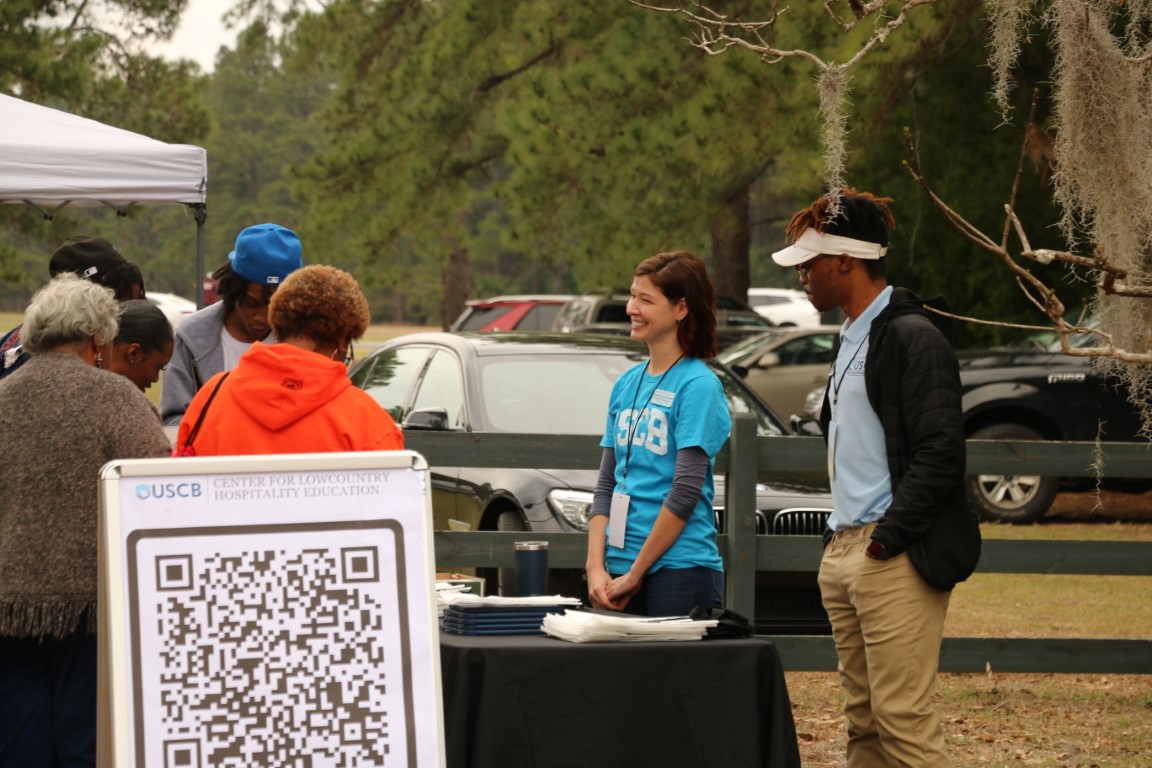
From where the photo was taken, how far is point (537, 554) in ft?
13.8

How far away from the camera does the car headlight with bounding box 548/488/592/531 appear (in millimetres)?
7078

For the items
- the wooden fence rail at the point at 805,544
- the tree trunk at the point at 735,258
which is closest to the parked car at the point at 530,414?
the wooden fence rail at the point at 805,544

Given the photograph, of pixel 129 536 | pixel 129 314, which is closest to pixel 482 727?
pixel 129 536

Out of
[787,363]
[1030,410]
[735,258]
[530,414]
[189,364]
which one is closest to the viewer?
[189,364]

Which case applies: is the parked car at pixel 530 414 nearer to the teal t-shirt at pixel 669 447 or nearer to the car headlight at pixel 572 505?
the car headlight at pixel 572 505

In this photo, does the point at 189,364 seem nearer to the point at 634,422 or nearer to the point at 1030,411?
the point at 634,422

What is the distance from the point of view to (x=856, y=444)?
14.5 feet

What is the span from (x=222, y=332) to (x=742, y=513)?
2325 millimetres

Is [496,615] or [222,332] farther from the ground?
[222,332]

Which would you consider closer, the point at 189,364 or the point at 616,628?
the point at 616,628

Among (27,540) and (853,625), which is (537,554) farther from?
(27,540)

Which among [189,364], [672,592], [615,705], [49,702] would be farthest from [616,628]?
[189,364]

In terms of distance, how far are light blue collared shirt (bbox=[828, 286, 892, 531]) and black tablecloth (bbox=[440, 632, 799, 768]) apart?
67cm

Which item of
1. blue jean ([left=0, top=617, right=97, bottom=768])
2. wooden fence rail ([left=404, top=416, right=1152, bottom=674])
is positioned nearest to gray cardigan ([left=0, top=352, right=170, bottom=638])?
blue jean ([left=0, top=617, right=97, bottom=768])
